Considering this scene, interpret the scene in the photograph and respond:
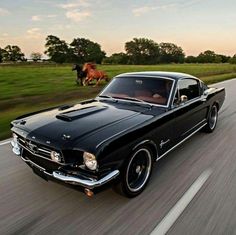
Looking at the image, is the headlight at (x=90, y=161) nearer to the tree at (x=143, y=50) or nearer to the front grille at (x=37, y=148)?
the front grille at (x=37, y=148)

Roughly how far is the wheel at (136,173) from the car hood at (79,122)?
1.35 ft

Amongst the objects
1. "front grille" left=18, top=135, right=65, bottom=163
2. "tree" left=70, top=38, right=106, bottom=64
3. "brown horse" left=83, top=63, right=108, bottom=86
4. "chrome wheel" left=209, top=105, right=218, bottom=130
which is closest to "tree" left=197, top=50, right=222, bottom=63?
"tree" left=70, top=38, right=106, bottom=64

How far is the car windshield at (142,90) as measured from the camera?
454cm

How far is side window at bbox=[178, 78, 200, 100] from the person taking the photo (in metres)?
4.91

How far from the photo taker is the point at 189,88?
17.3ft

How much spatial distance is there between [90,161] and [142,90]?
205 centimetres

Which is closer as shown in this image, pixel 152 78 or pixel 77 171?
pixel 77 171

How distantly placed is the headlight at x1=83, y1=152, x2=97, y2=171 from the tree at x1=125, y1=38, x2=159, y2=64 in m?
98.5

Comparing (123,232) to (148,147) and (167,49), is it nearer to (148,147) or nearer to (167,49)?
(148,147)

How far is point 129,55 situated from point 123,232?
339ft

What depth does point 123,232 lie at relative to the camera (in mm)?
2811

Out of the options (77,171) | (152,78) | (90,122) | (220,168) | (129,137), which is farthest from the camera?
(152,78)

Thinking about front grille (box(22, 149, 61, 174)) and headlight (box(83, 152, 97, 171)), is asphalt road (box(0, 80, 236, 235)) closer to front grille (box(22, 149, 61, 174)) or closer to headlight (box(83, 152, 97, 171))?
front grille (box(22, 149, 61, 174))

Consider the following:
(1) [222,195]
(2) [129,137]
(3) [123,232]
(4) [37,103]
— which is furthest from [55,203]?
(4) [37,103]
